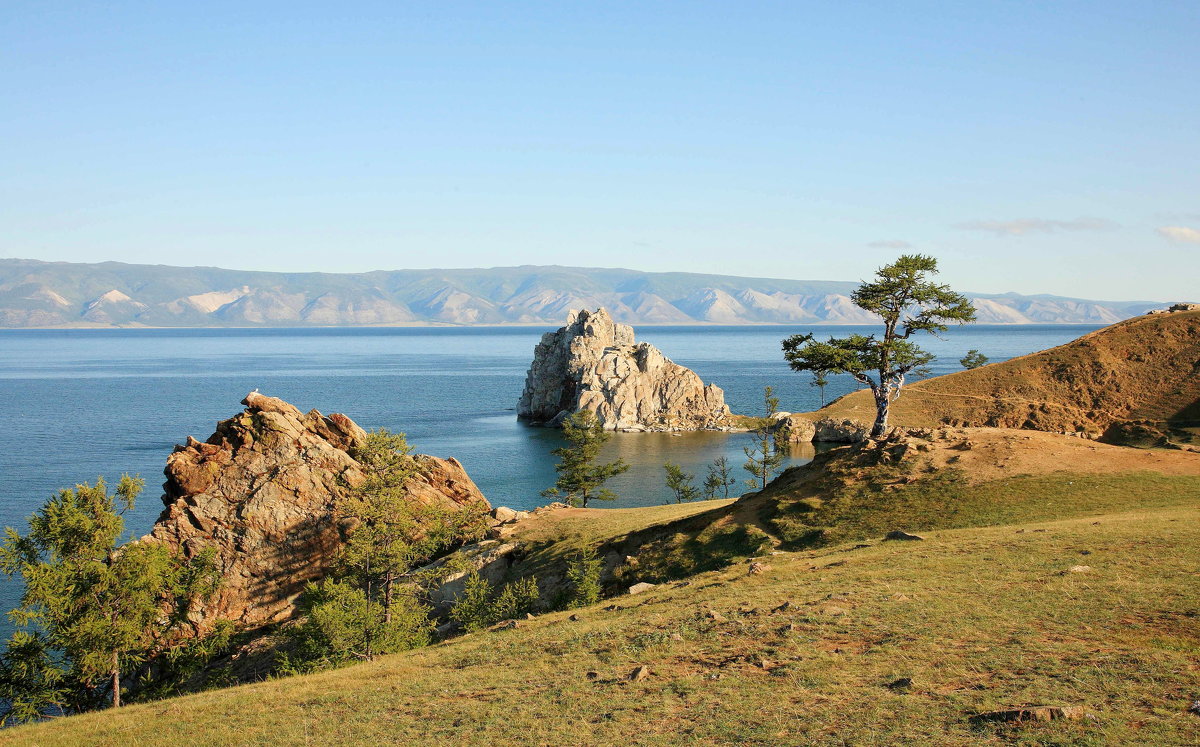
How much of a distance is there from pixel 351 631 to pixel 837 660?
78.3ft

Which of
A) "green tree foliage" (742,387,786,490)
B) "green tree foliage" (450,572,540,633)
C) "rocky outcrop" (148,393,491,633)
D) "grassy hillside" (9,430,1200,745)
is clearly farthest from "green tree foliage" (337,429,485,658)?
"green tree foliage" (742,387,786,490)

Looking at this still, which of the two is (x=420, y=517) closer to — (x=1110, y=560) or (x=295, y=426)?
(x=295, y=426)

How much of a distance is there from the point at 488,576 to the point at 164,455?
86845mm

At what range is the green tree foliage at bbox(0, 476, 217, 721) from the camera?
33.9m

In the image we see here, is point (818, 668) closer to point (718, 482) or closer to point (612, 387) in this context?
point (718, 482)

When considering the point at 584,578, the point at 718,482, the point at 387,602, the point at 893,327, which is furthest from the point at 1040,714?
the point at 718,482

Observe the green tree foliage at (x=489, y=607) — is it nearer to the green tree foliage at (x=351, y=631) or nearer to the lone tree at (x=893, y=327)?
the green tree foliage at (x=351, y=631)

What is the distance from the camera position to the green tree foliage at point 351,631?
119ft

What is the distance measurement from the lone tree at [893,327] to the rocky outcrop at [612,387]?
100807 millimetres

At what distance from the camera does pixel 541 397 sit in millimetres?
170375

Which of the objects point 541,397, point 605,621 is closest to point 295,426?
point 605,621

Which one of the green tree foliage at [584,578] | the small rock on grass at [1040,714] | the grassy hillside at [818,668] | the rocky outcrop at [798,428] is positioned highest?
the small rock on grass at [1040,714]

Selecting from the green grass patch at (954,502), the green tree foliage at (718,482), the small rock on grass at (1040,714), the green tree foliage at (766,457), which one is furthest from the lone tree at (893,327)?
the small rock on grass at (1040,714)

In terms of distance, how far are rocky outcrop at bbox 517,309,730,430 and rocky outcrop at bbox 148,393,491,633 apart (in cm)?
9974
